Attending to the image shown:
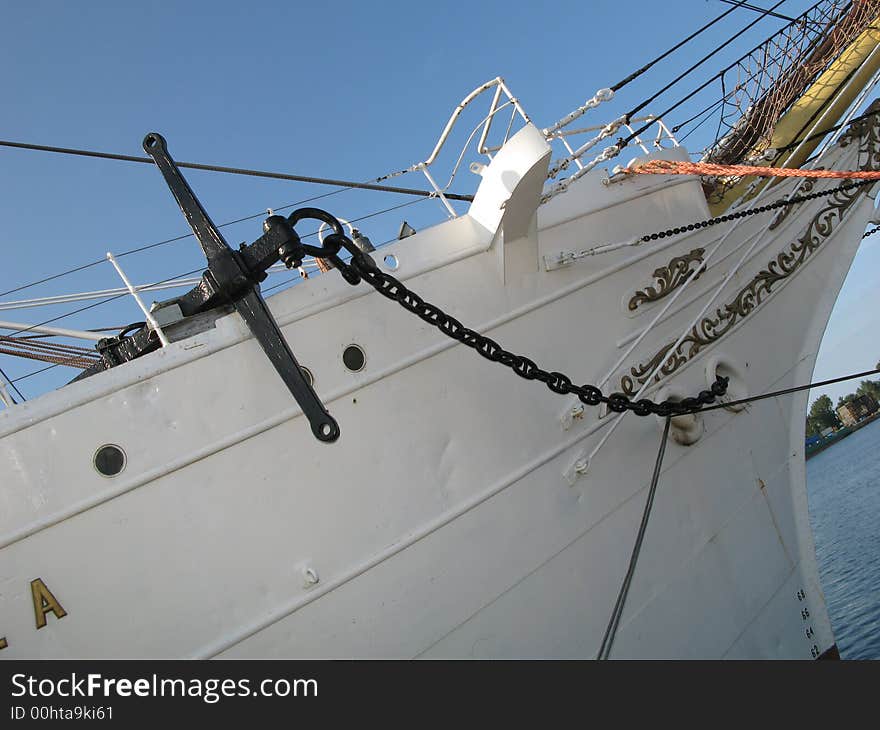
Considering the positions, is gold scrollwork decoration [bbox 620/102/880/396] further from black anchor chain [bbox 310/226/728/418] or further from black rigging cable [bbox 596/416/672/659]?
black anchor chain [bbox 310/226/728/418]

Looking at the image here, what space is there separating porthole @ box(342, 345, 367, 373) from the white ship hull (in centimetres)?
4

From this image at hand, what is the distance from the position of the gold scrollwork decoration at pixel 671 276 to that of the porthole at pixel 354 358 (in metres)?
2.02

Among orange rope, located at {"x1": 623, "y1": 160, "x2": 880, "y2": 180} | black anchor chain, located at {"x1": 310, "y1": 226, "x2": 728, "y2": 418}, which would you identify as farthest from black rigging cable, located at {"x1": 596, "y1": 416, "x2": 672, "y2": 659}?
orange rope, located at {"x1": 623, "y1": 160, "x2": 880, "y2": 180}

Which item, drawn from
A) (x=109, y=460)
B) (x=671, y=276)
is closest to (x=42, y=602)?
(x=109, y=460)

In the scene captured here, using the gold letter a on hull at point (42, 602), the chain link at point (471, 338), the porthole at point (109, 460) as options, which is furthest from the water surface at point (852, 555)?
the gold letter a on hull at point (42, 602)

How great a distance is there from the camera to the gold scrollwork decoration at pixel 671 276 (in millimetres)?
5035

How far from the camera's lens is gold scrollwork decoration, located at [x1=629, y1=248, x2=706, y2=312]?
504 cm

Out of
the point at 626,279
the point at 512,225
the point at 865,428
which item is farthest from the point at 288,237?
the point at 865,428

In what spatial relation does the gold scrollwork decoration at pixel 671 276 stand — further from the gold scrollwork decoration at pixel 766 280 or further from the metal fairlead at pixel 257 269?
the metal fairlead at pixel 257 269

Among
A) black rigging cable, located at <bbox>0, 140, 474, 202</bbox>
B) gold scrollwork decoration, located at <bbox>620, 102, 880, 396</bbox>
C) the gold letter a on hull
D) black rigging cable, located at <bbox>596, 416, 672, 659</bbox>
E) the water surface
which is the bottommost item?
the water surface

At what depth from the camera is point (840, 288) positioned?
6.19 meters

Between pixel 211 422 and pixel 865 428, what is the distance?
8045 cm

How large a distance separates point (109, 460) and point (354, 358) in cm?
135
